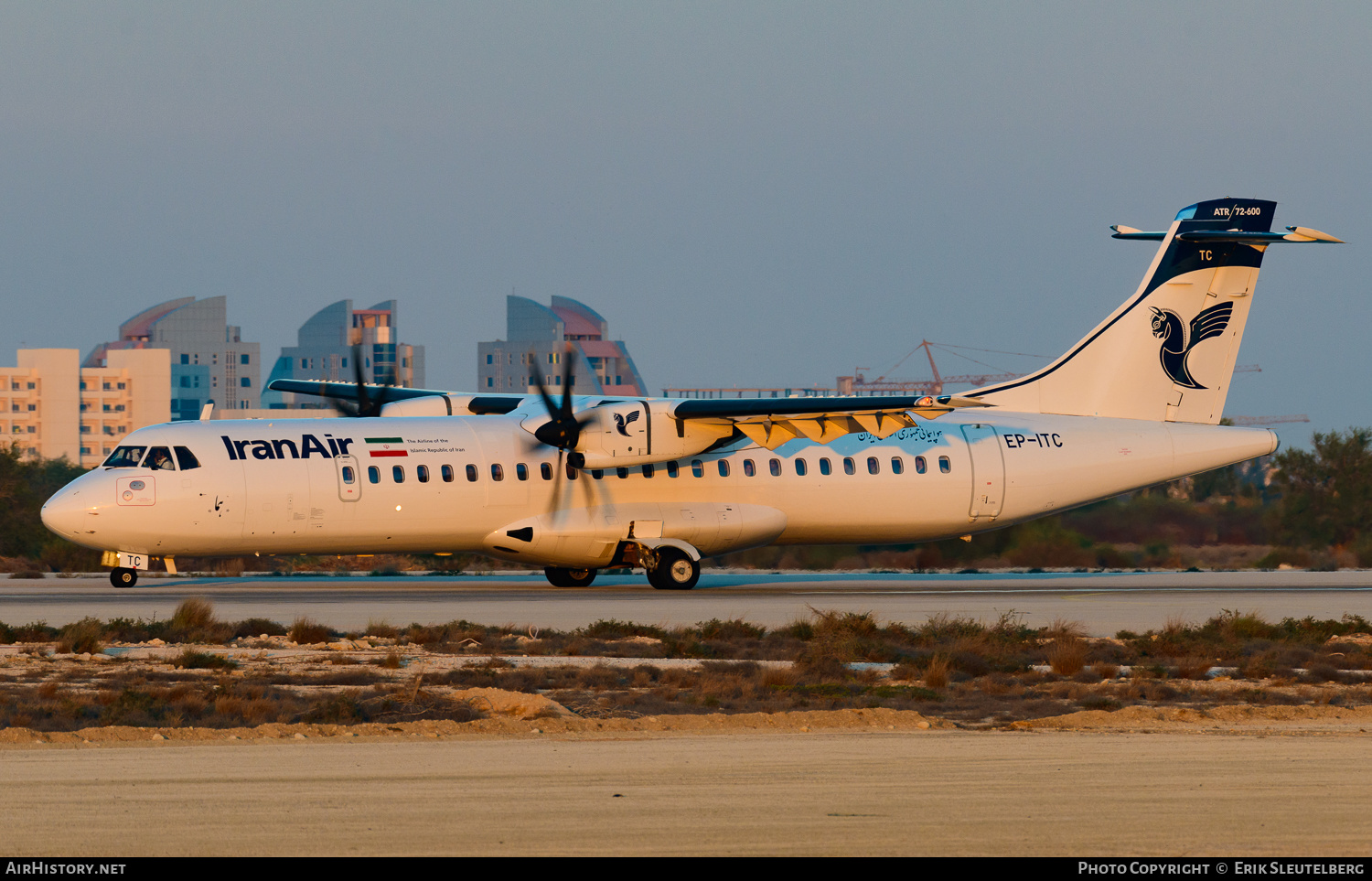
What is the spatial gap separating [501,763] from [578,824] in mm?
2418

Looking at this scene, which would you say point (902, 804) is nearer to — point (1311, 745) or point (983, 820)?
point (983, 820)

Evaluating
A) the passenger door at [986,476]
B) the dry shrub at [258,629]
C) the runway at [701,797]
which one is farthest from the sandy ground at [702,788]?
the passenger door at [986,476]

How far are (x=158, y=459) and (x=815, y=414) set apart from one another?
39.9 ft

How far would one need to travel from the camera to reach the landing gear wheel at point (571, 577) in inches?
1222

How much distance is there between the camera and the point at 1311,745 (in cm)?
1174

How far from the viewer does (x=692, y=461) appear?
97.8ft

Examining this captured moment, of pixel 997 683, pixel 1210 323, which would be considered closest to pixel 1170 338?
pixel 1210 323

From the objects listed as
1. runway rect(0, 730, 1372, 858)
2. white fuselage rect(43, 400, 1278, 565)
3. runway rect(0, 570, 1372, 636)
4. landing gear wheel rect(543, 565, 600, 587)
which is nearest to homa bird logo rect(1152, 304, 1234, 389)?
white fuselage rect(43, 400, 1278, 565)

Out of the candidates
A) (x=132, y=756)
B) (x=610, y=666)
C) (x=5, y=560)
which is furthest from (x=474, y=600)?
(x=5, y=560)

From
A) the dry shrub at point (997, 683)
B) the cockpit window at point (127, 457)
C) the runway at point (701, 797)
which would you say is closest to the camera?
the runway at point (701, 797)

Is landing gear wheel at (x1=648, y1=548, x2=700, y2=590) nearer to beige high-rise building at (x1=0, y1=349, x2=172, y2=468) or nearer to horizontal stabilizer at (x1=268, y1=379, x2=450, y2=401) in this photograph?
horizontal stabilizer at (x1=268, y1=379, x2=450, y2=401)

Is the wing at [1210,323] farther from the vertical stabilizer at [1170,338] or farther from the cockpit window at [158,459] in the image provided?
the cockpit window at [158,459]

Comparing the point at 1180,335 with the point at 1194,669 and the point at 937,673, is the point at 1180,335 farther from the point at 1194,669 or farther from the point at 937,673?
the point at 937,673

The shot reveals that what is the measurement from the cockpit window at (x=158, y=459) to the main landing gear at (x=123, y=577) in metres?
2.52
